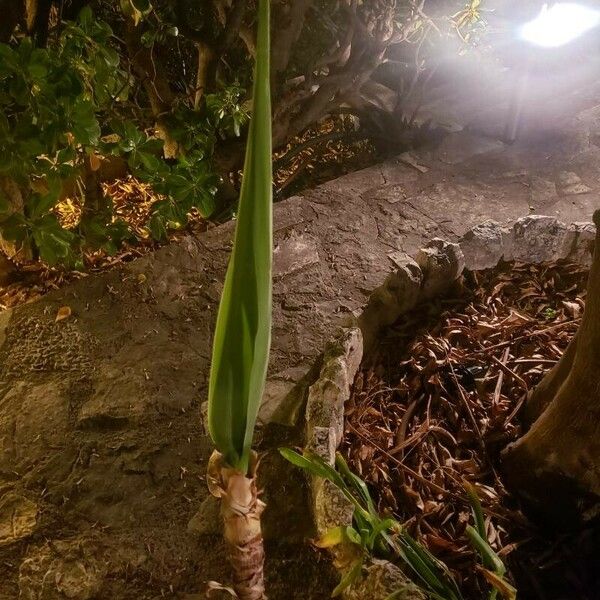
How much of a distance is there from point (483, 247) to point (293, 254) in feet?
3.86

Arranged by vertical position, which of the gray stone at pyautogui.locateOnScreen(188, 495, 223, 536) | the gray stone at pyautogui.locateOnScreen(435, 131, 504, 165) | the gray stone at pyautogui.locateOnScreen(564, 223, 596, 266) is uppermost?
the gray stone at pyautogui.locateOnScreen(435, 131, 504, 165)

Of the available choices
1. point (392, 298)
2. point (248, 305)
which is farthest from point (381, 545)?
point (392, 298)

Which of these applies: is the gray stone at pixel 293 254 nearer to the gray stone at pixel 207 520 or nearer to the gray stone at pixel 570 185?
the gray stone at pixel 207 520

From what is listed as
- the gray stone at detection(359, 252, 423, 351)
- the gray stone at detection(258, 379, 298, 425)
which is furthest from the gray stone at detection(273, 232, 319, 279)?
the gray stone at detection(359, 252, 423, 351)

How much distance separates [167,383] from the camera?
2424 millimetres

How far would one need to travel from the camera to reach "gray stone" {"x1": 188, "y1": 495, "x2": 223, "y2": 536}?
1931 mm

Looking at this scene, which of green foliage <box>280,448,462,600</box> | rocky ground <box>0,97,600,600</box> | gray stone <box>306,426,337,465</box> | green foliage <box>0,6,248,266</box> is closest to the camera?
green foliage <box>280,448,462,600</box>

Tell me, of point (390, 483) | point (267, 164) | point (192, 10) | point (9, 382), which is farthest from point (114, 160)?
point (267, 164)

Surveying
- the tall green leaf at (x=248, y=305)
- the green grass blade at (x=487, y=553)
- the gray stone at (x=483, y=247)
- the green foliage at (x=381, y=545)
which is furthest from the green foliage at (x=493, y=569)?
the gray stone at (x=483, y=247)

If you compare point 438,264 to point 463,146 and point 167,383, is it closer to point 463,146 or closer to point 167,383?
point 167,383

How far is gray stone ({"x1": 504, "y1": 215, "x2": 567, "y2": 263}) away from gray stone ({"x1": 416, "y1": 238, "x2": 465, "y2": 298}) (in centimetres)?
34

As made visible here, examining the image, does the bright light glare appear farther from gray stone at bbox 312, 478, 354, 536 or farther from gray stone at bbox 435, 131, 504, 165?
gray stone at bbox 312, 478, 354, 536

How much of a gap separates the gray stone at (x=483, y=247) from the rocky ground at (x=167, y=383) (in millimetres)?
703

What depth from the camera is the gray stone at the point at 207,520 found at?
1931 mm
